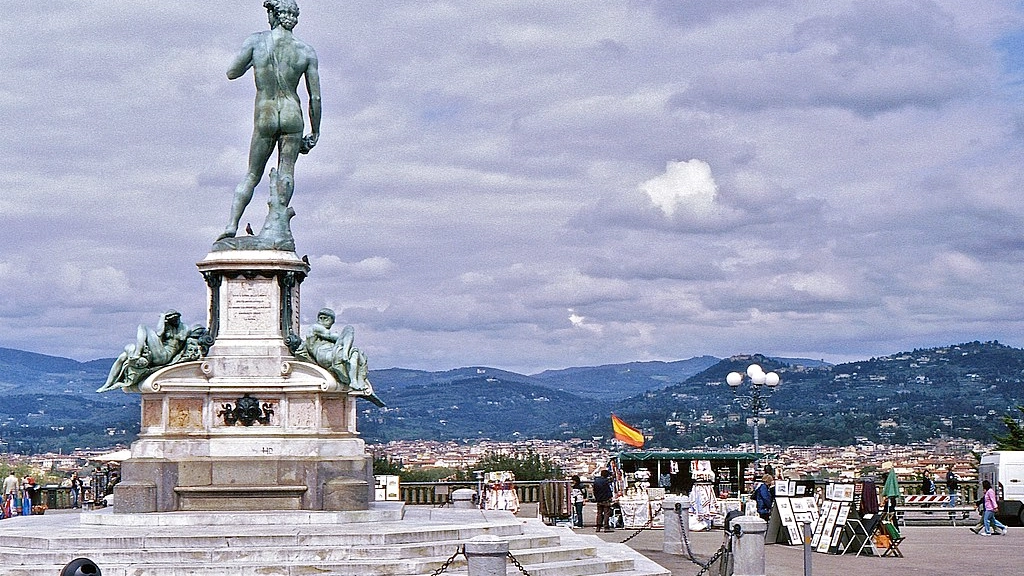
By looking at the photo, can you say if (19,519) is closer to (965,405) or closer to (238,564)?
(238,564)

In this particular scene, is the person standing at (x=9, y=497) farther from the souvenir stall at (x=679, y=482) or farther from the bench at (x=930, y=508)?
the bench at (x=930, y=508)

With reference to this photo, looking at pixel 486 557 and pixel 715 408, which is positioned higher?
pixel 715 408

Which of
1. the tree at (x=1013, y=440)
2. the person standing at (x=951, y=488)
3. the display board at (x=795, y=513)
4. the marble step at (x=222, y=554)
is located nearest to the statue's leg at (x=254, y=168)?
the marble step at (x=222, y=554)

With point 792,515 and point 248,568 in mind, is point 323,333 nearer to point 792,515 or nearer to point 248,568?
point 248,568

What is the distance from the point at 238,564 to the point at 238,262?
490 centimetres

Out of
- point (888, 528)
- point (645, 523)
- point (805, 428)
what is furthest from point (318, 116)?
point (805, 428)

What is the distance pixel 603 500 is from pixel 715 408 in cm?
12959

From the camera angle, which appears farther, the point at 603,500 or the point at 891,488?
the point at 891,488

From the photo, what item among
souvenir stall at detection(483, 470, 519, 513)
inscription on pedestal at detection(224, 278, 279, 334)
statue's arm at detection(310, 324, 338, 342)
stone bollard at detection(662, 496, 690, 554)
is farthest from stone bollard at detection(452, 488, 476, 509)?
inscription on pedestal at detection(224, 278, 279, 334)

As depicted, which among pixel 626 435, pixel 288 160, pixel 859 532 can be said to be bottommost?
pixel 859 532

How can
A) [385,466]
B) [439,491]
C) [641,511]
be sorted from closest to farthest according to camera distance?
1. [641,511]
2. [439,491]
3. [385,466]

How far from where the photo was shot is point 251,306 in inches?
803

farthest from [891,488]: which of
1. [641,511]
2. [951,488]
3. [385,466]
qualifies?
[385,466]

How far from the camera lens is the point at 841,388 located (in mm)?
167250
